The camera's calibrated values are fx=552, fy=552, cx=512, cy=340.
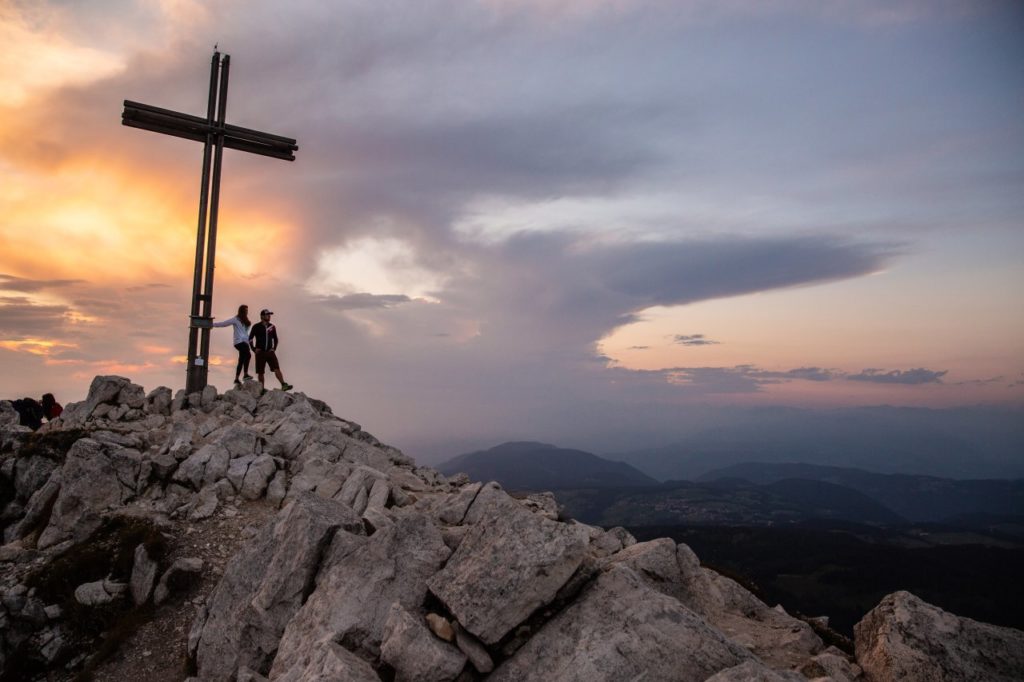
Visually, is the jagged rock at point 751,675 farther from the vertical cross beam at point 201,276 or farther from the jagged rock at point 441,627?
the vertical cross beam at point 201,276

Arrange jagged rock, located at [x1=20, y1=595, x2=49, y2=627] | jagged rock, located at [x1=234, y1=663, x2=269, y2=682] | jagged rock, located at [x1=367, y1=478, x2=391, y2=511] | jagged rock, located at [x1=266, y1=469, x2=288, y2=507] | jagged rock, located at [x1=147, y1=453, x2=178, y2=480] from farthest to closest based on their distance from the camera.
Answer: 1. jagged rock, located at [x1=147, y1=453, x2=178, y2=480]
2. jagged rock, located at [x1=266, y1=469, x2=288, y2=507]
3. jagged rock, located at [x1=367, y1=478, x2=391, y2=511]
4. jagged rock, located at [x1=20, y1=595, x2=49, y2=627]
5. jagged rock, located at [x1=234, y1=663, x2=269, y2=682]

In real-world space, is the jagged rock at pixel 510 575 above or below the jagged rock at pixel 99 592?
above

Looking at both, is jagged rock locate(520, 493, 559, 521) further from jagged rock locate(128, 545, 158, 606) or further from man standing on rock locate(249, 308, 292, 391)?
man standing on rock locate(249, 308, 292, 391)

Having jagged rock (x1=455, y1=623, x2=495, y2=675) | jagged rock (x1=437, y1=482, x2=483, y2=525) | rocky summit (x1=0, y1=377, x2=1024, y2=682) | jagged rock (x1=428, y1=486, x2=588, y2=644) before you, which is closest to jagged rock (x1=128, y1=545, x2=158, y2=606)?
rocky summit (x1=0, y1=377, x2=1024, y2=682)

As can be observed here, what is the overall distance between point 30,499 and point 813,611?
601 feet

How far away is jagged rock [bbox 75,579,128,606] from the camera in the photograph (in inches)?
592

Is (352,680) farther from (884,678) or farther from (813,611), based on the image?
(813,611)

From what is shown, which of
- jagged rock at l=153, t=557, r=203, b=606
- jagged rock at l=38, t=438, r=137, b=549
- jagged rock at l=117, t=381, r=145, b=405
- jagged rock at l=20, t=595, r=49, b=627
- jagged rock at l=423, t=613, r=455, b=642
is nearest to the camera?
jagged rock at l=423, t=613, r=455, b=642

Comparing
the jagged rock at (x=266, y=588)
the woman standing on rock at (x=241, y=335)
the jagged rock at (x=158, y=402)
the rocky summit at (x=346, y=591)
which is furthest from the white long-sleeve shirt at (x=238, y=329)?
the jagged rock at (x=266, y=588)

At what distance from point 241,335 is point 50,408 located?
34.5 feet

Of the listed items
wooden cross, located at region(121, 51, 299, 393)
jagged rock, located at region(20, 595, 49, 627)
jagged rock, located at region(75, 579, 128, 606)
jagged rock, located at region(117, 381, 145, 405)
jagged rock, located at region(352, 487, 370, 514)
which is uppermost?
wooden cross, located at region(121, 51, 299, 393)

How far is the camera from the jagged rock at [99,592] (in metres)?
15.0

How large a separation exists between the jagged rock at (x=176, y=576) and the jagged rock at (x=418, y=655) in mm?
8370

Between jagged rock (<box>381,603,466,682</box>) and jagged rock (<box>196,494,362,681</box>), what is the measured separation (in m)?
3.43
